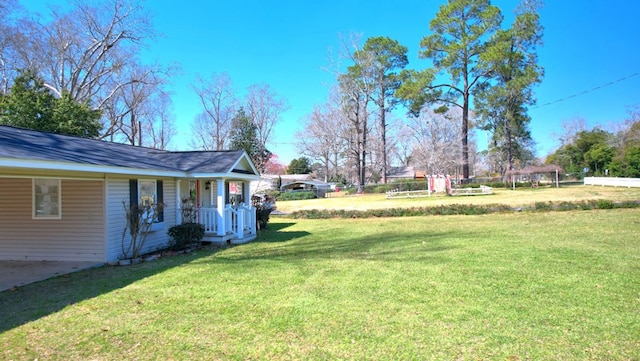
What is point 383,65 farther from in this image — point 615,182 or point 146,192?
point 146,192

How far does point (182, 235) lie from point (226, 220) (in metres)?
1.64

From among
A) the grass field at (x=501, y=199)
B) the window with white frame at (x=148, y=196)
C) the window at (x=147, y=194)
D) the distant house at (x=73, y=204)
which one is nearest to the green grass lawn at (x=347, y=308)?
the distant house at (x=73, y=204)

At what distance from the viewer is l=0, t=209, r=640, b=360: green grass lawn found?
3.35m

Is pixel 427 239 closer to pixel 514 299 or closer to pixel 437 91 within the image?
pixel 514 299

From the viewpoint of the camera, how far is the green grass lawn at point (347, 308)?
11.0ft

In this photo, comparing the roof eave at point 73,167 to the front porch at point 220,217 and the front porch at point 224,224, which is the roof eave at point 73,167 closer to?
the front porch at point 220,217

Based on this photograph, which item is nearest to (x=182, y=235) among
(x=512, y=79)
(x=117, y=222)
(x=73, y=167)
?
(x=117, y=222)

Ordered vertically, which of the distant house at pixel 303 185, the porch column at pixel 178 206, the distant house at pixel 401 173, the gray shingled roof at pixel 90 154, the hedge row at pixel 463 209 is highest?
the distant house at pixel 401 173

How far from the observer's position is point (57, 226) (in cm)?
819

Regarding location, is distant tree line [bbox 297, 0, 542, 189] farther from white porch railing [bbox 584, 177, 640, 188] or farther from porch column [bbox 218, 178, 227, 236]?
porch column [bbox 218, 178, 227, 236]

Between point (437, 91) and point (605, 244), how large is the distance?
30484 mm

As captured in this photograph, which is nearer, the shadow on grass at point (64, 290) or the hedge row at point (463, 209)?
the shadow on grass at point (64, 290)

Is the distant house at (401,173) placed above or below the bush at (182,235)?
above

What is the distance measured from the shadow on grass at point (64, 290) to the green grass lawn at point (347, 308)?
3cm
